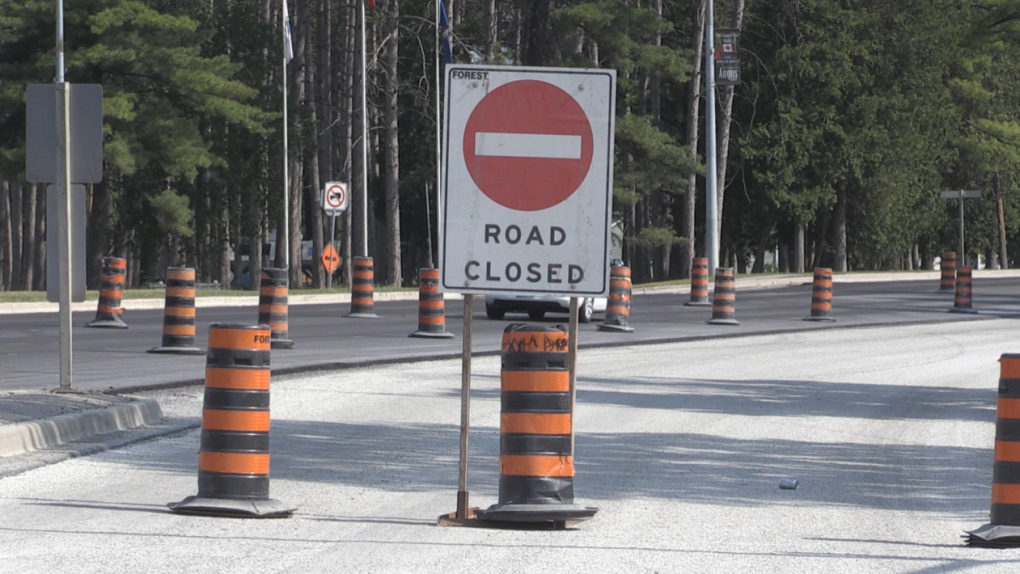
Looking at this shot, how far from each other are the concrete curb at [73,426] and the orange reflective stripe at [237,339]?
2870 millimetres

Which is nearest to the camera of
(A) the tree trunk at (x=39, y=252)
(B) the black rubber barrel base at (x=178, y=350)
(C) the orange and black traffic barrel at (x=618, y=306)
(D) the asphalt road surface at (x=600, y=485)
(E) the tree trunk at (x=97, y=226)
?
(D) the asphalt road surface at (x=600, y=485)

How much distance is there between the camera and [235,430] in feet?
27.4

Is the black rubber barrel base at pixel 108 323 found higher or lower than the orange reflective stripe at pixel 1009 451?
lower

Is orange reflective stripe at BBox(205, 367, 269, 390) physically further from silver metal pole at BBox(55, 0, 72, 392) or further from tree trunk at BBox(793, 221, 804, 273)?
tree trunk at BBox(793, 221, 804, 273)

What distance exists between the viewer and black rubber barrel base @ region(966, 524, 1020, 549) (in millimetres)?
7738

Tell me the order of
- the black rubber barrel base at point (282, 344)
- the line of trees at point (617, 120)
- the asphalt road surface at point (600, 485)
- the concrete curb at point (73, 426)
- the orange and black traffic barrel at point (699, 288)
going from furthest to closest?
the line of trees at point (617, 120), the orange and black traffic barrel at point (699, 288), the black rubber barrel base at point (282, 344), the concrete curb at point (73, 426), the asphalt road surface at point (600, 485)

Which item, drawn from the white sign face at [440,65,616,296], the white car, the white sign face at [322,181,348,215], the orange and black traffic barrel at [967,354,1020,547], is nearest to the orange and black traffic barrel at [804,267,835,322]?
the white car

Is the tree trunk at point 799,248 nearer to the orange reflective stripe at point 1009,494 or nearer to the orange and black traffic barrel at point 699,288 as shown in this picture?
the orange and black traffic barrel at point 699,288

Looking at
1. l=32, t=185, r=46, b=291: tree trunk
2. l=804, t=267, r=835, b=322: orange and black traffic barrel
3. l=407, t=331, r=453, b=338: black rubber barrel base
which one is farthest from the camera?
l=32, t=185, r=46, b=291: tree trunk

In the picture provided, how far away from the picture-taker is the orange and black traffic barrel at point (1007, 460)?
25.9 ft

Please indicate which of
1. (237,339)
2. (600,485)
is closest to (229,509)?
(237,339)

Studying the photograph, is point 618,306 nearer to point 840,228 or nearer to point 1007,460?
point 1007,460

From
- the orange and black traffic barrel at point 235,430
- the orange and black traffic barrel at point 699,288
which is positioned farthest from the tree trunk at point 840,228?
the orange and black traffic barrel at point 235,430

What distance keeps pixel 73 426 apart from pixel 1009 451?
23.2ft
